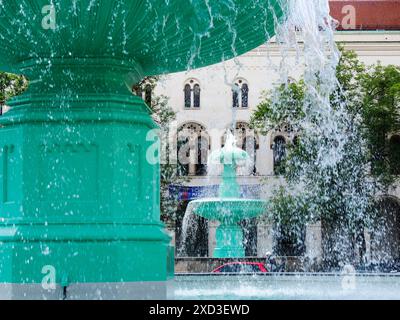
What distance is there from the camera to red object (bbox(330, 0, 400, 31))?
129ft

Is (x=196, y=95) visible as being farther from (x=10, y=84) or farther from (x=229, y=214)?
(x=229, y=214)

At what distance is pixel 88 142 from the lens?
609 centimetres

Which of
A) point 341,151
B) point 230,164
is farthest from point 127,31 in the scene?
point 341,151

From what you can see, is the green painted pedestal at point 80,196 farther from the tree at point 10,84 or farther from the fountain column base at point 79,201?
the tree at point 10,84

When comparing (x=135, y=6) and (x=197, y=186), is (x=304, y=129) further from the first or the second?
(x=135, y=6)

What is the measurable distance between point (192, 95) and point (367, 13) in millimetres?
9478

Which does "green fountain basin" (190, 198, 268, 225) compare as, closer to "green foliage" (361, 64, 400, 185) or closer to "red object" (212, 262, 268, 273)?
"red object" (212, 262, 268, 273)

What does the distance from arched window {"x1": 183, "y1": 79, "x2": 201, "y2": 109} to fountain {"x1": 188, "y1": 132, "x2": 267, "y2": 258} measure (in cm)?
1532

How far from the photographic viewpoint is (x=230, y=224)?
68.7 feet

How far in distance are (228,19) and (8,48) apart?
1638 millimetres

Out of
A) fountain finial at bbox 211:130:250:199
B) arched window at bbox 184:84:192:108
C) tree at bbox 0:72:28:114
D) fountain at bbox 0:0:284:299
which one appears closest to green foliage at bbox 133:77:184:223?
fountain finial at bbox 211:130:250:199

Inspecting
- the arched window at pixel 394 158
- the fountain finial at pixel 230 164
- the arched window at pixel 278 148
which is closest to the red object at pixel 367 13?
the arched window at pixel 278 148

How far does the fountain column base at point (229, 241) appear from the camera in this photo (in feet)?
67.5

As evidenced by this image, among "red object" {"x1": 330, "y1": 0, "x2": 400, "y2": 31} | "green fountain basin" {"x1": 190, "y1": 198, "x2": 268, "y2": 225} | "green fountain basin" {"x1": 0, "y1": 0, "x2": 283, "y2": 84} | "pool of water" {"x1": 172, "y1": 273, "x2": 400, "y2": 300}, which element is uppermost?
"red object" {"x1": 330, "y1": 0, "x2": 400, "y2": 31}
